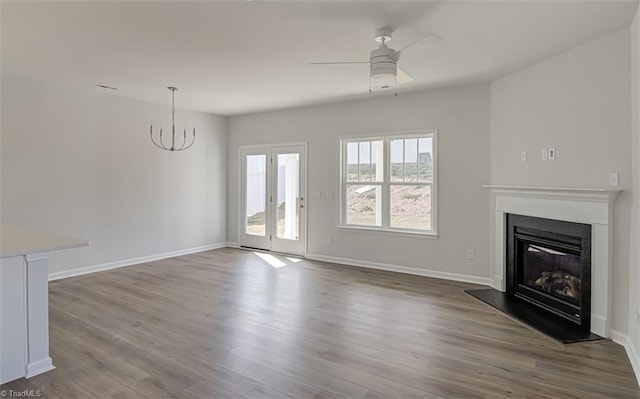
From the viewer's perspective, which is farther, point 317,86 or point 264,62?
point 317,86

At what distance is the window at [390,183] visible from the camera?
5.49 m

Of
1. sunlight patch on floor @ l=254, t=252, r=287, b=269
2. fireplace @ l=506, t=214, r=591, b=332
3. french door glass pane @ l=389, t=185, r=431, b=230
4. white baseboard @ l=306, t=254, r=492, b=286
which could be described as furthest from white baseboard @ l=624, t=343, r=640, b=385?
sunlight patch on floor @ l=254, t=252, r=287, b=269

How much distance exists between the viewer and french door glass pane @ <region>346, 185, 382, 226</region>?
19.5 feet

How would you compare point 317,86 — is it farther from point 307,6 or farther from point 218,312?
→ point 218,312

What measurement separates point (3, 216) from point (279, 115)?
14.2ft

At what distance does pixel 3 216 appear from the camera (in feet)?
15.3

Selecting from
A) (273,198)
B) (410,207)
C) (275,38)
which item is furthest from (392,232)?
(275,38)

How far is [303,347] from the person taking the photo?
306 cm

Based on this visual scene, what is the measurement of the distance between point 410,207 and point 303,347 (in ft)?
10.4

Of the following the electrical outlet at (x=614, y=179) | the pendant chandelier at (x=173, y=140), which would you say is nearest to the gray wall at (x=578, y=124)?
the electrical outlet at (x=614, y=179)

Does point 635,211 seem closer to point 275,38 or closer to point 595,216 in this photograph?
point 595,216

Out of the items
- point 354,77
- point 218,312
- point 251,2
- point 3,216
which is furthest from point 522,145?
point 3,216

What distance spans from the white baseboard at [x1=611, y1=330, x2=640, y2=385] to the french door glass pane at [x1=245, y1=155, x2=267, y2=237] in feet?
18.1

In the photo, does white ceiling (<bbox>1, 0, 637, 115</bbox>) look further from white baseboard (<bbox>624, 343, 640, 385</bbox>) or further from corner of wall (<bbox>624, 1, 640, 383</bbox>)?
white baseboard (<bbox>624, 343, 640, 385</bbox>)
